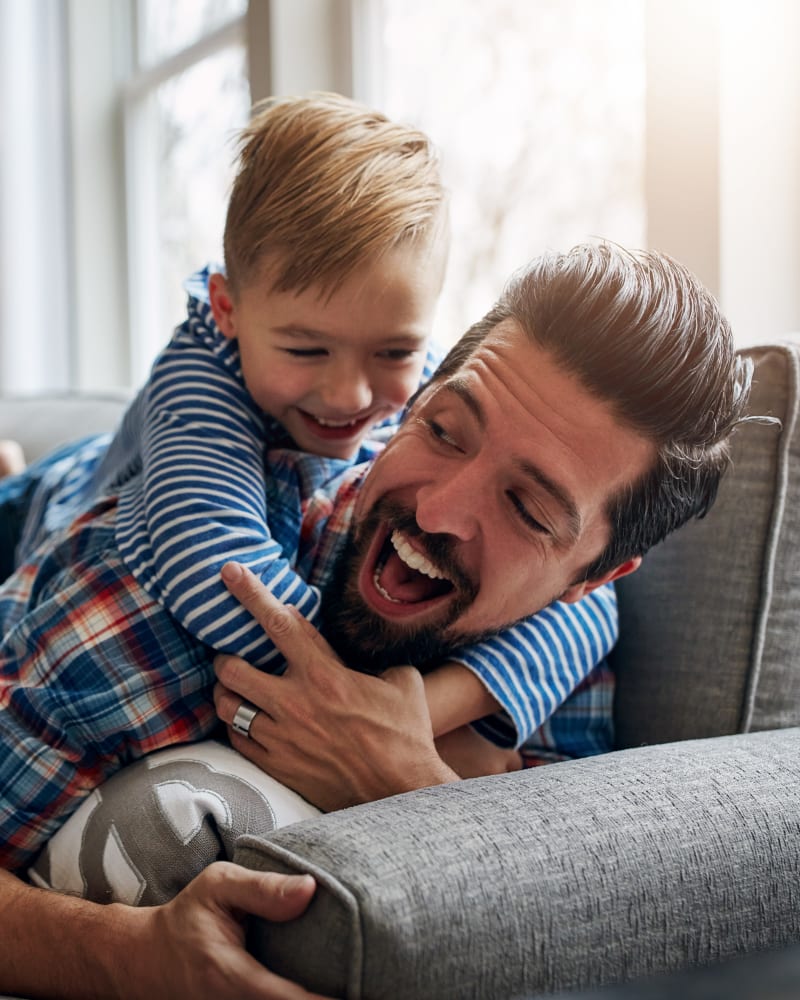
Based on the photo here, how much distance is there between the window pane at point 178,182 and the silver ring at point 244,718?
2.61m

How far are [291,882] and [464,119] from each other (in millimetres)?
2267

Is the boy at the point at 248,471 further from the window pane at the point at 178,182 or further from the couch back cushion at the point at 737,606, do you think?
the window pane at the point at 178,182

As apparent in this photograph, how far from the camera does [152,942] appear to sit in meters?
0.88

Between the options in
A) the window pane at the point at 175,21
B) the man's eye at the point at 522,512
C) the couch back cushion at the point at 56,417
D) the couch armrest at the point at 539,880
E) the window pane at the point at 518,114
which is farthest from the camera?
the window pane at the point at 175,21

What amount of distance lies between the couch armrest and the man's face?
22 cm

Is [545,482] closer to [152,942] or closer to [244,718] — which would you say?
[244,718]

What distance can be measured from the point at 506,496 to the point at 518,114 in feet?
5.51

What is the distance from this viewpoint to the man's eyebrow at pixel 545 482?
1.10 m

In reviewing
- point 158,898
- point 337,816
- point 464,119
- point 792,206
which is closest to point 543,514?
point 337,816

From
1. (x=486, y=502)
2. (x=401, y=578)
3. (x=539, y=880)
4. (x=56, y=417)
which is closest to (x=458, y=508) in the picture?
(x=486, y=502)

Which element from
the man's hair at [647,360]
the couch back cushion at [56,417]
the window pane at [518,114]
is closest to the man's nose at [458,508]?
the man's hair at [647,360]

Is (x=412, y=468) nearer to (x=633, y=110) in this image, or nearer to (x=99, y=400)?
(x=633, y=110)

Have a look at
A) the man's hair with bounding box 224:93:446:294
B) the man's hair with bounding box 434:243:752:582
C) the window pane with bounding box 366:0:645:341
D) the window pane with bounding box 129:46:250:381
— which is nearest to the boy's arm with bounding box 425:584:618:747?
the man's hair with bounding box 434:243:752:582

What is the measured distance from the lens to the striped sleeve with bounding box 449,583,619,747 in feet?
4.02
